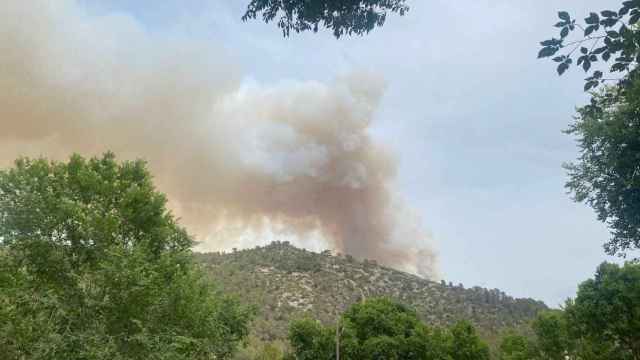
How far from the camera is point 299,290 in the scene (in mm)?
141625

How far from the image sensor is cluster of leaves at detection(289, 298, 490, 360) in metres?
53.0

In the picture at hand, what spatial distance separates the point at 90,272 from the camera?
1003 inches

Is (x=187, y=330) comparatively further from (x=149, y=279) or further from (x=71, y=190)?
(x=71, y=190)

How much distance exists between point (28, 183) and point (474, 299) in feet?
455

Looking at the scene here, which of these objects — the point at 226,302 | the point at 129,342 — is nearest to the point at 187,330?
the point at 129,342

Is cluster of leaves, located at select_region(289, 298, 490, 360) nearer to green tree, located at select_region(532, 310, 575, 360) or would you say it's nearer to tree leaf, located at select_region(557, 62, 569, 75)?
green tree, located at select_region(532, 310, 575, 360)

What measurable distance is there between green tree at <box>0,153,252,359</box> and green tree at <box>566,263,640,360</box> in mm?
27002

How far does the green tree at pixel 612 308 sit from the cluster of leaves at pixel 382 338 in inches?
524

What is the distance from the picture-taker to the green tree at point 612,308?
1639 inches

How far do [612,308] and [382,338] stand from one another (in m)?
18.3

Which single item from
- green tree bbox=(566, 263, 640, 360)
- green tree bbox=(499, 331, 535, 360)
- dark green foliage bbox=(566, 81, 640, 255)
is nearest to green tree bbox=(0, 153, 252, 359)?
dark green foliage bbox=(566, 81, 640, 255)

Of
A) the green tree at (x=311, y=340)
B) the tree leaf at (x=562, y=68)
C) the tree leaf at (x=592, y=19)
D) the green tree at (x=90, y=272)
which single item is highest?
the green tree at (x=311, y=340)

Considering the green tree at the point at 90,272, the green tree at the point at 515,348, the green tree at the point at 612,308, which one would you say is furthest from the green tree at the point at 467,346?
the green tree at the point at 90,272

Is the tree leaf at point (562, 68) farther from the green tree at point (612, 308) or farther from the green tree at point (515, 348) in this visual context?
the green tree at point (515, 348)
